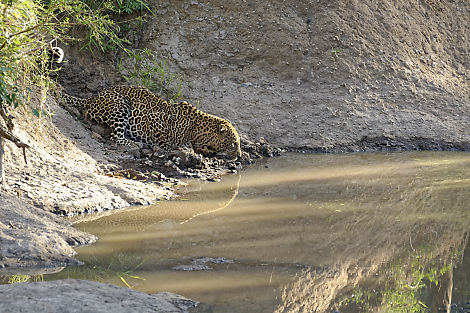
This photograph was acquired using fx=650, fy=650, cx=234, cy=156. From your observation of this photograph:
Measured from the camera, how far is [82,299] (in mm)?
4172

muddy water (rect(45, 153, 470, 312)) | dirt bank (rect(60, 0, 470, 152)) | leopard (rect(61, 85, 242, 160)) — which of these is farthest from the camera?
dirt bank (rect(60, 0, 470, 152))

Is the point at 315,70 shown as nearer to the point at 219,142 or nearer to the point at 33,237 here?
the point at 219,142

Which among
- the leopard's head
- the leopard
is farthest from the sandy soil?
the leopard's head

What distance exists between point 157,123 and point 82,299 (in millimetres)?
6893

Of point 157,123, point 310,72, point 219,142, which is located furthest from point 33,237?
point 310,72

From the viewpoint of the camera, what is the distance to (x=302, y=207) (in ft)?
24.5

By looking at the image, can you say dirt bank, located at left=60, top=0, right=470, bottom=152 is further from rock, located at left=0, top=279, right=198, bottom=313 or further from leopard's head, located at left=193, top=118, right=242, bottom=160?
rock, located at left=0, top=279, right=198, bottom=313

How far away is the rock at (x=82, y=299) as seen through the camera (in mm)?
4008

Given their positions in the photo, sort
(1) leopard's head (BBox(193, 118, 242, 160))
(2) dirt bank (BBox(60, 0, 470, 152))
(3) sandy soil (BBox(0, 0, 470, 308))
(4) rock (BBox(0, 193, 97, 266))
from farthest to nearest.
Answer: (2) dirt bank (BBox(60, 0, 470, 152)), (3) sandy soil (BBox(0, 0, 470, 308)), (1) leopard's head (BBox(193, 118, 242, 160)), (4) rock (BBox(0, 193, 97, 266))

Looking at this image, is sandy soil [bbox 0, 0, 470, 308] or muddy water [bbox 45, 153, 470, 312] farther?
sandy soil [bbox 0, 0, 470, 308]

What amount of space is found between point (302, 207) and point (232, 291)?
2.94 meters

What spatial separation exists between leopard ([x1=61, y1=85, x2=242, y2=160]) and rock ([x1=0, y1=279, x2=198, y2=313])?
614cm

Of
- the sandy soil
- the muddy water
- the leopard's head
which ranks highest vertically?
the sandy soil

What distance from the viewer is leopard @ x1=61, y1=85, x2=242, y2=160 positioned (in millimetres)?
10578
